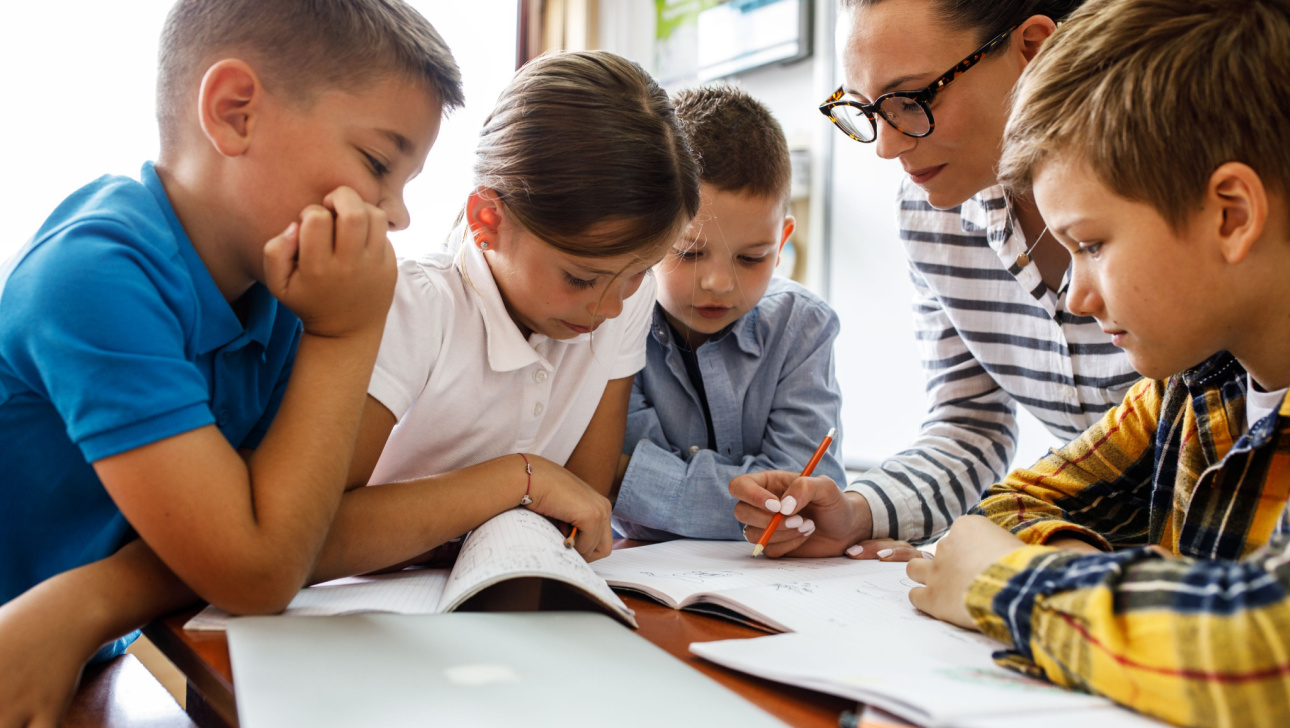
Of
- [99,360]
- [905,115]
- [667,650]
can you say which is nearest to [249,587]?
[99,360]

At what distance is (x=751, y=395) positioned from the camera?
4.34ft

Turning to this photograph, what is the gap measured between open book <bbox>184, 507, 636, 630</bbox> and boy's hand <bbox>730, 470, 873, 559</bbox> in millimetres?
253

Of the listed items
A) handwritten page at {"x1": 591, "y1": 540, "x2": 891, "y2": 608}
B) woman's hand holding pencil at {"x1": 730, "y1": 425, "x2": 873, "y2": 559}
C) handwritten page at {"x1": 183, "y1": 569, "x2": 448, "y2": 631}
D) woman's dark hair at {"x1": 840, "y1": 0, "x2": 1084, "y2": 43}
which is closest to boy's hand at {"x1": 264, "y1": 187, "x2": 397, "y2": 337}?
handwritten page at {"x1": 183, "y1": 569, "x2": 448, "y2": 631}

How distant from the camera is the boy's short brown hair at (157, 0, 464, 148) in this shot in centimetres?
80

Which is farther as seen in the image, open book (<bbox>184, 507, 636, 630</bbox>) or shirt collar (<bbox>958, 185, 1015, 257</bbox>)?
shirt collar (<bbox>958, 185, 1015, 257</bbox>)

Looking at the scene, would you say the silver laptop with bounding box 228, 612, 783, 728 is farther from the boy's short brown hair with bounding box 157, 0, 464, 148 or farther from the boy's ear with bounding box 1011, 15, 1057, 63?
the boy's ear with bounding box 1011, 15, 1057, 63

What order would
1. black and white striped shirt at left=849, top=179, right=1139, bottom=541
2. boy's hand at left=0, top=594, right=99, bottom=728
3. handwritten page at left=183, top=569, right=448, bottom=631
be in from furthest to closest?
1. black and white striped shirt at left=849, top=179, right=1139, bottom=541
2. handwritten page at left=183, top=569, right=448, bottom=631
3. boy's hand at left=0, top=594, right=99, bottom=728

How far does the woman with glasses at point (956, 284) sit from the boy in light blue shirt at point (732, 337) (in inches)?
5.6

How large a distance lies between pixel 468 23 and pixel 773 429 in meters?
1.91

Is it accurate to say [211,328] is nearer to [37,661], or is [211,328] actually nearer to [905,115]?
[37,661]

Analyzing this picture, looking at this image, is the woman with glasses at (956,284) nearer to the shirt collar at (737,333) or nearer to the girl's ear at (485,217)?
the shirt collar at (737,333)

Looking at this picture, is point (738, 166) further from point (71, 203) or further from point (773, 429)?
point (71, 203)

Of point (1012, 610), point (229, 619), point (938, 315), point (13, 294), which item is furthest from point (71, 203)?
point (938, 315)

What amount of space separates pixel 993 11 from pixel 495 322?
71 centimetres
